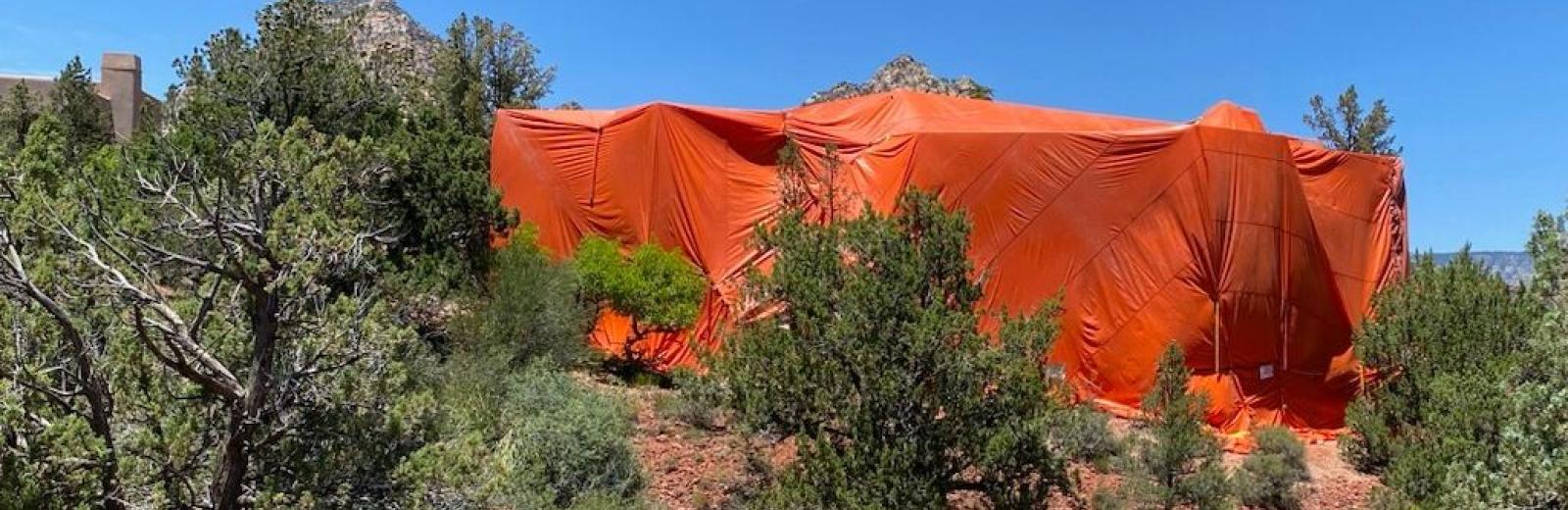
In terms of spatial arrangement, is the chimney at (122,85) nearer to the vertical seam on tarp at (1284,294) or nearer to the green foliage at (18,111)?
the green foliage at (18,111)

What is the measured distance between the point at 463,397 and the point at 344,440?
4.54 meters

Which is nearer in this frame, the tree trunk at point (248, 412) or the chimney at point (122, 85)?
the tree trunk at point (248, 412)

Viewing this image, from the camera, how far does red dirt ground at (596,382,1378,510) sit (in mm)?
11273

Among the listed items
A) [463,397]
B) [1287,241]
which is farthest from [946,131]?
[463,397]

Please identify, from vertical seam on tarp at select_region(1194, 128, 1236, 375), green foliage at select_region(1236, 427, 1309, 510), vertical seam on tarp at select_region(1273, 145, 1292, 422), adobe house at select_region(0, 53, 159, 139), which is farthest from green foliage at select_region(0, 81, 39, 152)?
vertical seam on tarp at select_region(1273, 145, 1292, 422)

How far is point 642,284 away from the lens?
1666cm

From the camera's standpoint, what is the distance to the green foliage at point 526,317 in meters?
14.2

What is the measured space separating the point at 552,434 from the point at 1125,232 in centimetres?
1059

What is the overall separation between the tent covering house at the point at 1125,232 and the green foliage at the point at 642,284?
530 millimetres

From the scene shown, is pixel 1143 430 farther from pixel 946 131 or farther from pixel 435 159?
pixel 435 159

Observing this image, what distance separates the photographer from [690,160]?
752 inches

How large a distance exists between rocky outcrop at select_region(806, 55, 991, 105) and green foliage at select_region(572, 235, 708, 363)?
74.6 ft

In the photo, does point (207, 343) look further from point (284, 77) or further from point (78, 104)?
point (78, 104)

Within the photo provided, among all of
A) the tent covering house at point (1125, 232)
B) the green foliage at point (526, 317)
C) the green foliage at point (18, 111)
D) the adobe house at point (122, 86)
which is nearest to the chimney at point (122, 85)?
the adobe house at point (122, 86)
